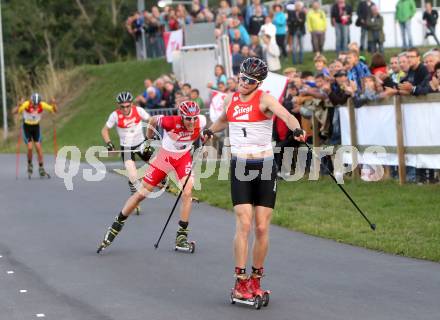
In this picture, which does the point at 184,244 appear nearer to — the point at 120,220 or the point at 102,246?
the point at 120,220

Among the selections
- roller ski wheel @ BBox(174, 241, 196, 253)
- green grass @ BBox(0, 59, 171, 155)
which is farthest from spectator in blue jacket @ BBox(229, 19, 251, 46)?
roller ski wheel @ BBox(174, 241, 196, 253)

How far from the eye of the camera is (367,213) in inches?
578

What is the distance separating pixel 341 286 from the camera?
9.95m

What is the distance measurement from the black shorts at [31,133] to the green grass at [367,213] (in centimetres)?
698

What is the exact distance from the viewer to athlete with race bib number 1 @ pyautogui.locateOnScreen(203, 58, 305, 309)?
370 inches

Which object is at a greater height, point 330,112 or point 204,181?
point 330,112

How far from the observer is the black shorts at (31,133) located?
2503 centimetres

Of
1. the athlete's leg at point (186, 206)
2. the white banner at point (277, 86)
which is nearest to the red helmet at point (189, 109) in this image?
the athlete's leg at point (186, 206)

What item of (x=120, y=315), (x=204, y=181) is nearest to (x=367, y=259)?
(x=120, y=315)

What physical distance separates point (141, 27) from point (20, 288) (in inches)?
1111

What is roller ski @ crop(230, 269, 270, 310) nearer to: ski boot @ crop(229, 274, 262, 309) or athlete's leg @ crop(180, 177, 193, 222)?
ski boot @ crop(229, 274, 262, 309)

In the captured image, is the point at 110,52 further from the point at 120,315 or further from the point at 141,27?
the point at 120,315

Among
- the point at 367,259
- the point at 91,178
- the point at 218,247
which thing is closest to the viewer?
the point at 367,259

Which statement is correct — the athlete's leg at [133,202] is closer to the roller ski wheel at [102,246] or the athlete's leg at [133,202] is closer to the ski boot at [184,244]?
the roller ski wheel at [102,246]
